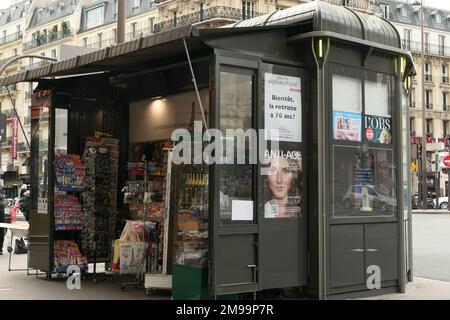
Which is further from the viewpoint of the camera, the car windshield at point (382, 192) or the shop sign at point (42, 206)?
the shop sign at point (42, 206)

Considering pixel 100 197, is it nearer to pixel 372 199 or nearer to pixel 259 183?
pixel 259 183

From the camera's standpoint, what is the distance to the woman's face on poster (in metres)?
8.01

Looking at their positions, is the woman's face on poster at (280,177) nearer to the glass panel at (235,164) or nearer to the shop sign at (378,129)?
the glass panel at (235,164)

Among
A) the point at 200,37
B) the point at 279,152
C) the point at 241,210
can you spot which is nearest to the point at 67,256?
the point at 241,210

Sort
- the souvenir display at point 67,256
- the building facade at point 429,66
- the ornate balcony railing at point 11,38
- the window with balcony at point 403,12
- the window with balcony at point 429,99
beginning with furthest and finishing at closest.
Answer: the ornate balcony railing at point 11,38 → the window with balcony at point 403,12 → the window with balcony at point 429,99 → the building facade at point 429,66 → the souvenir display at point 67,256

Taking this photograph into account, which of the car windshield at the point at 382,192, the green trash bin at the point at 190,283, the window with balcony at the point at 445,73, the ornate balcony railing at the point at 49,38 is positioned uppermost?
the ornate balcony railing at the point at 49,38

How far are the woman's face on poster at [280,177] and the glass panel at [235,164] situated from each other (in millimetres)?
339

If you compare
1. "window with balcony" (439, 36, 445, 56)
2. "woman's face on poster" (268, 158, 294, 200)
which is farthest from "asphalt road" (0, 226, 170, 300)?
"window with balcony" (439, 36, 445, 56)

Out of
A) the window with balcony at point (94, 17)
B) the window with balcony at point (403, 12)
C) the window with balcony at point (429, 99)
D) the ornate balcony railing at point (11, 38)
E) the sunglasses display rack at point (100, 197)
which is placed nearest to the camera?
the sunglasses display rack at point (100, 197)

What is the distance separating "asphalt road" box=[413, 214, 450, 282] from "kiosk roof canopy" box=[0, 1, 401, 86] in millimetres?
4637

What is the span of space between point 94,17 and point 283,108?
192 feet

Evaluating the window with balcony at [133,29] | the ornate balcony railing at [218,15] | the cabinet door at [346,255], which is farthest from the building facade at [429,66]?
the cabinet door at [346,255]

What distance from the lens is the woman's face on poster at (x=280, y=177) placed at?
8.01 meters
